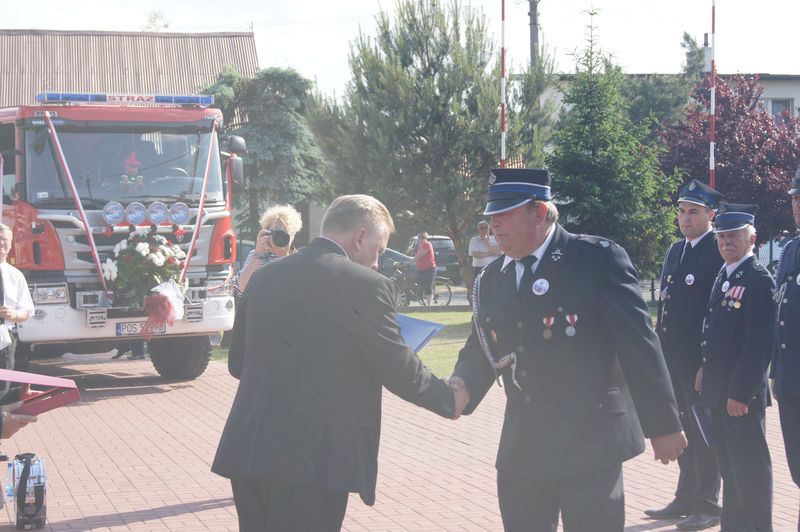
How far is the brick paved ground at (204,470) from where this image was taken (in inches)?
268

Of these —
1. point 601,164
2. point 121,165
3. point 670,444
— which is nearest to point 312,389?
point 670,444

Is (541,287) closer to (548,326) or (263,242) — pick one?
(548,326)

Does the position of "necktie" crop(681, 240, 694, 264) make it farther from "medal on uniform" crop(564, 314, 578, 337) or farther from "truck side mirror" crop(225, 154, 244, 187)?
"truck side mirror" crop(225, 154, 244, 187)

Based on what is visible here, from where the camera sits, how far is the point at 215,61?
46594mm

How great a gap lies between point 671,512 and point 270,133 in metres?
30.2

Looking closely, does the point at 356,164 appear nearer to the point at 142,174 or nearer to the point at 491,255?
the point at 491,255

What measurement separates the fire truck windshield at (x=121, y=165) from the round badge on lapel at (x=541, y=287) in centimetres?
926

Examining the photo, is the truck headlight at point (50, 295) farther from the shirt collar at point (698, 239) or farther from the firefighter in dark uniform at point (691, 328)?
the shirt collar at point (698, 239)

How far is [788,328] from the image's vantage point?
5625 millimetres

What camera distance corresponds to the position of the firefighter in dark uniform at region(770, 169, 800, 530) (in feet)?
17.9

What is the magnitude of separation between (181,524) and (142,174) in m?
6.91

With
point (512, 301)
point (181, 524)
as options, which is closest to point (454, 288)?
point (181, 524)

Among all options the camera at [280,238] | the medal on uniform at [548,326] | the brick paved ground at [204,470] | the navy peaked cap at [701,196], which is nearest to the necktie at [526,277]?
the medal on uniform at [548,326]

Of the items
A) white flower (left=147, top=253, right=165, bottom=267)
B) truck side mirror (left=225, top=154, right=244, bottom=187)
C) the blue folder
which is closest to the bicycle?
truck side mirror (left=225, top=154, right=244, bottom=187)
